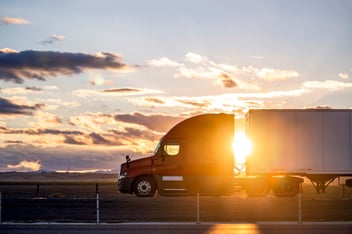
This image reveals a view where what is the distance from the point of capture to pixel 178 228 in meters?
24.5

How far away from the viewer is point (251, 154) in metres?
37.8

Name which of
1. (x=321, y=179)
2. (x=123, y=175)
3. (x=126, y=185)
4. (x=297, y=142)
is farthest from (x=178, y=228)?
(x=321, y=179)

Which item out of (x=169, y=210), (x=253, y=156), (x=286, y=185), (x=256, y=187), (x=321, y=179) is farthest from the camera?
(x=321, y=179)

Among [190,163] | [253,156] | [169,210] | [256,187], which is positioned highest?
[253,156]

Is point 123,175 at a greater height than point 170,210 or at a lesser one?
greater

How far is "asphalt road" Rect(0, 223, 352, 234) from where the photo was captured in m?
23.6

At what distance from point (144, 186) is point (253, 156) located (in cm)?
594

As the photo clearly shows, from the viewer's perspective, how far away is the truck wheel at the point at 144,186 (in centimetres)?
3588

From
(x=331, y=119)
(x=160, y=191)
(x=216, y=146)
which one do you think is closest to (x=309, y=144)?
(x=331, y=119)

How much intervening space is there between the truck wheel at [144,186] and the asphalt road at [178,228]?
32.5 ft

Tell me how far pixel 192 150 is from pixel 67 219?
831cm

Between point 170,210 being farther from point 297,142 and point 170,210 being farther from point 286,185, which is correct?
point 297,142

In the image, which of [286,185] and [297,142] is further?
[286,185]

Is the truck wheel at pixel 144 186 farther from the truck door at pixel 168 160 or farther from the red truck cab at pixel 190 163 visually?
the truck door at pixel 168 160
